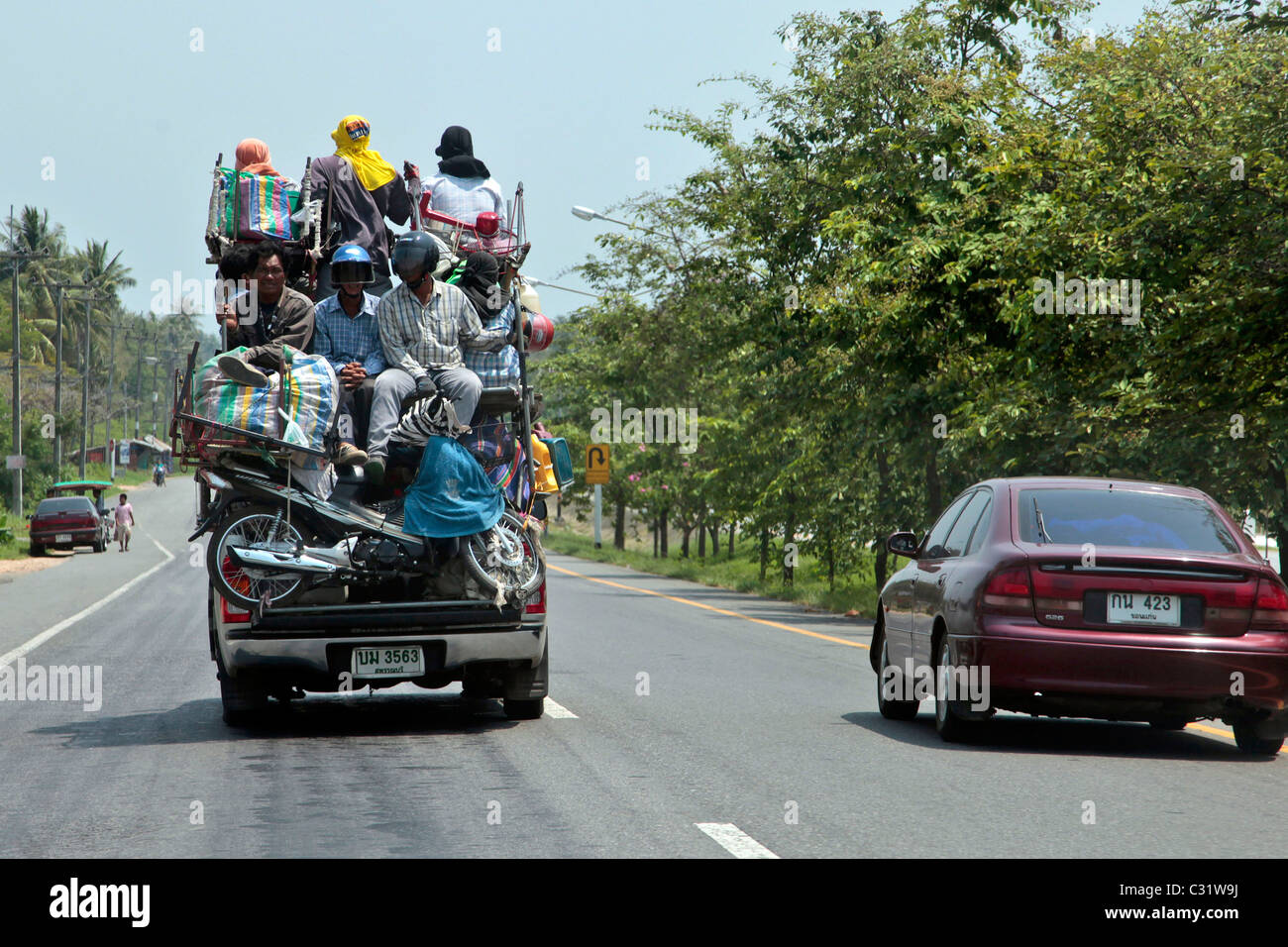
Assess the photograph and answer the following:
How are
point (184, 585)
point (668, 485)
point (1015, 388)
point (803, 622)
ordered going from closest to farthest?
point (1015, 388) < point (803, 622) < point (184, 585) < point (668, 485)

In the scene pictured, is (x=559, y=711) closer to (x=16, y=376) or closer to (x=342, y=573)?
(x=342, y=573)

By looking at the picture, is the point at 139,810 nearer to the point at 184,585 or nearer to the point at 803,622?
the point at 803,622

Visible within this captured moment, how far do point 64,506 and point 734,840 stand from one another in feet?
143

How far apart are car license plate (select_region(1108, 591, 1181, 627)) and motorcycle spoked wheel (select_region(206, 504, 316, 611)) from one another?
15.1 ft

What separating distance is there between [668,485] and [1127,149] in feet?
111

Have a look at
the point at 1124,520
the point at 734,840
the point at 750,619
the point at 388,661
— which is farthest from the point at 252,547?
the point at 750,619

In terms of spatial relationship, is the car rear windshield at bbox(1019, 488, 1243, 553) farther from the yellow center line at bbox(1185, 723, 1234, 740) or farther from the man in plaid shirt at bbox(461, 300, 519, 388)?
the man in plaid shirt at bbox(461, 300, 519, 388)

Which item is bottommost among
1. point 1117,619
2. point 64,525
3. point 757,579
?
point 757,579

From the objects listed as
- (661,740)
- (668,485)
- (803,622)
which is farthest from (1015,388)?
(668,485)

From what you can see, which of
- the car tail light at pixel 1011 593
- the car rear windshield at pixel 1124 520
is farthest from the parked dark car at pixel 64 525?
the car tail light at pixel 1011 593

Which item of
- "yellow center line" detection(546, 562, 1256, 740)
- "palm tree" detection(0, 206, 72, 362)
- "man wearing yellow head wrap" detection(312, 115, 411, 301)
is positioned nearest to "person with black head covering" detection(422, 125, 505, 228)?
"man wearing yellow head wrap" detection(312, 115, 411, 301)

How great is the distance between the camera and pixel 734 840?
22.0 ft

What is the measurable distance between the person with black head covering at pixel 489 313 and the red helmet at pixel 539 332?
1.07 ft
